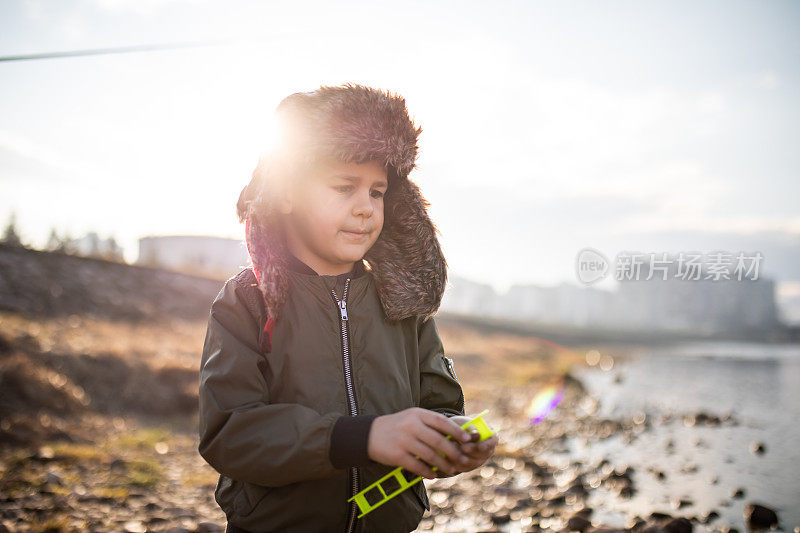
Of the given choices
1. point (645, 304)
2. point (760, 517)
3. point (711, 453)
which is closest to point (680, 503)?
point (760, 517)

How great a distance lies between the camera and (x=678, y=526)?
4863 mm

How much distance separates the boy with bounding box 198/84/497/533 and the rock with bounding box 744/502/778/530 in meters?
4.69

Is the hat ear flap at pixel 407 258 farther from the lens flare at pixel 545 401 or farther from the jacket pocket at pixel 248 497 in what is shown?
the lens flare at pixel 545 401

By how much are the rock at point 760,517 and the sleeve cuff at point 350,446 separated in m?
5.35

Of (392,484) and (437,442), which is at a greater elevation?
(437,442)

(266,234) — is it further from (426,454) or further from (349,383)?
(426,454)

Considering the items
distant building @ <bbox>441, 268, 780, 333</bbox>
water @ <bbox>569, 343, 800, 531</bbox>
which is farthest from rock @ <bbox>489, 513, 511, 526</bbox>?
distant building @ <bbox>441, 268, 780, 333</bbox>

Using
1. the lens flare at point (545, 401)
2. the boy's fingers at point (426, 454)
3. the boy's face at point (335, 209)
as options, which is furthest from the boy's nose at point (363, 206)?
the lens flare at point (545, 401)

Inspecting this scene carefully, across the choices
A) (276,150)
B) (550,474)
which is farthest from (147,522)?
(550,474)

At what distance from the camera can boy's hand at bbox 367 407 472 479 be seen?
65.6 inches

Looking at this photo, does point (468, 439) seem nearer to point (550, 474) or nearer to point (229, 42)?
point (229, 42)

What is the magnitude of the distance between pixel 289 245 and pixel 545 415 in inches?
431

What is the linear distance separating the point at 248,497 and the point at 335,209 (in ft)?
3.93

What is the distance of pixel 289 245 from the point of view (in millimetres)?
2465
